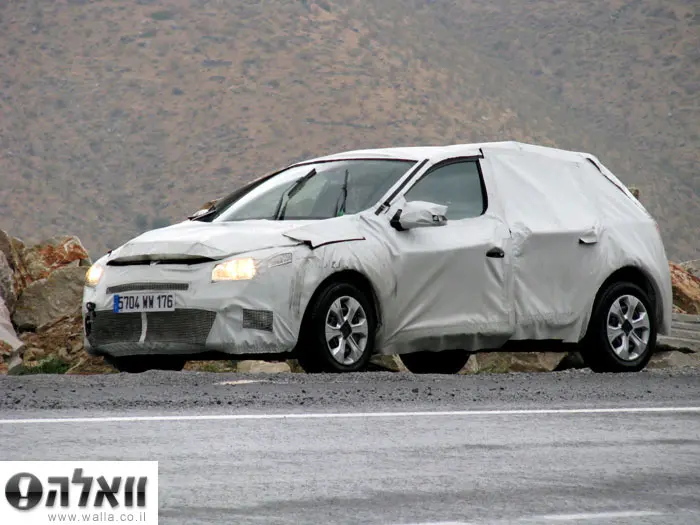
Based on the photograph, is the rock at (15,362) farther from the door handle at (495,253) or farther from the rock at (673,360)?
the rock at (673,360)

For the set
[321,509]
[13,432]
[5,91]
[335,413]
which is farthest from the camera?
[5,91]

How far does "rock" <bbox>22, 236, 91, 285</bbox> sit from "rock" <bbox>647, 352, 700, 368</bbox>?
26.6 feet

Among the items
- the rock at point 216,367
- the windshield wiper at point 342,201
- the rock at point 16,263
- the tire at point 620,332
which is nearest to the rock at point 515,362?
the rock at point 216,367

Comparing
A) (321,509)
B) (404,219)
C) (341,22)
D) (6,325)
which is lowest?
(6,325)

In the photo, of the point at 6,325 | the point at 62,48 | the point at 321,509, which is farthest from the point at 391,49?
the point at 321,509

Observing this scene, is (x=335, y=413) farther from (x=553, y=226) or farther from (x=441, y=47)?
(x=441, y=47)

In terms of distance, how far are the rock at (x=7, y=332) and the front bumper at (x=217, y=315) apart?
19.8 ft

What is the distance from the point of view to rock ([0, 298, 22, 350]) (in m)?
16.9

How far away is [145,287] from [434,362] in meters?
3.54

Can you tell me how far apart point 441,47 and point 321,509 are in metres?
96.4

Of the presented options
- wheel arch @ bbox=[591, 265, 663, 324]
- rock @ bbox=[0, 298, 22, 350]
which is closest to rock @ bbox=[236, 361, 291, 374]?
rock @ bbox=[0, 298, 22, 350]

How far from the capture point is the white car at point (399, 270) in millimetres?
10844

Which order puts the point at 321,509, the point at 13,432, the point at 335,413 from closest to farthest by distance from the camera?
the point at 321,509
the point at 13,432
the point at 335,413

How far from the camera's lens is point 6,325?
18.0 meters
